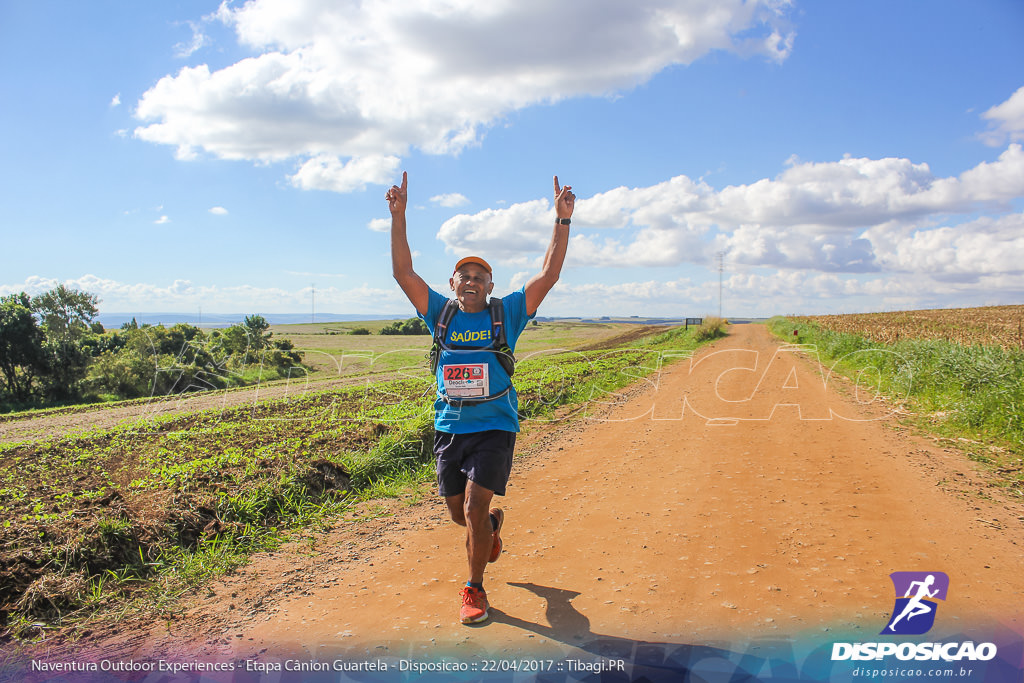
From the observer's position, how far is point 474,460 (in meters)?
3.74

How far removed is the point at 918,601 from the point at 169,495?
19.7ft

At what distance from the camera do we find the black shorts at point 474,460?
3693 mm

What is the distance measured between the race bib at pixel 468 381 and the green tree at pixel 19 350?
941 inches

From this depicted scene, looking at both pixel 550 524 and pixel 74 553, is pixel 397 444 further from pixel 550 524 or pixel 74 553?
pixel 74 553

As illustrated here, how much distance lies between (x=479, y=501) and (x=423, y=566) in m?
1.21

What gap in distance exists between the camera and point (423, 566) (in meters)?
4.52

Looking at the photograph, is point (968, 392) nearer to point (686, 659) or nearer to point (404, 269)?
point (686, 659)

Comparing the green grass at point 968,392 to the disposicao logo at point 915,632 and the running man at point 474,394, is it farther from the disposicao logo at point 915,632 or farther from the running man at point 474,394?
the running man at point 474,394

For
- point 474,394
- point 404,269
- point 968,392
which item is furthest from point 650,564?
point 968,392

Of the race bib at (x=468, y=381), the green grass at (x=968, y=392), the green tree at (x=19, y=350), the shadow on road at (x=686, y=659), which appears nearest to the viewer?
the shadow on road at (x=686, y=659)

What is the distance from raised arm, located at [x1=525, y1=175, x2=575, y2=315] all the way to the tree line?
20.0 metres

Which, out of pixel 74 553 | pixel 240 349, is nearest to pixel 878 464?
pixel 74 553

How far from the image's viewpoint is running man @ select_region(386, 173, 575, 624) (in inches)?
146

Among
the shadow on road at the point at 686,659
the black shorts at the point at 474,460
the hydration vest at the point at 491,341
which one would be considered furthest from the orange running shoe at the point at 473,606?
the hydration vest at the point at 491,341
